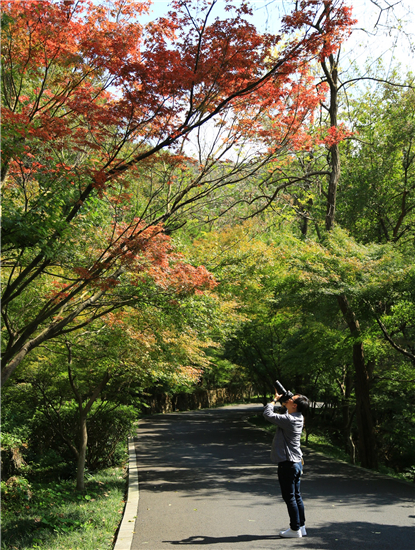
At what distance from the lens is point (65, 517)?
23.1 ft

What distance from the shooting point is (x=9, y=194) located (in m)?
6.55

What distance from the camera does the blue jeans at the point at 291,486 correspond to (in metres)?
5.28

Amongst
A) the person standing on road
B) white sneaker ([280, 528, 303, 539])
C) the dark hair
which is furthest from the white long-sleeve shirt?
white sneaker ([280, 528, 303, 539])

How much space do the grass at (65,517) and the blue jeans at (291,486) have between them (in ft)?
7.43

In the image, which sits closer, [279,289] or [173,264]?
[173,264]

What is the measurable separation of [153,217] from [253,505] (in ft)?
16.1

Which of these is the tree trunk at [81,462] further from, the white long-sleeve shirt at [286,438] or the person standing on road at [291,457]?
the white long-sleeve shirt at [286,438]

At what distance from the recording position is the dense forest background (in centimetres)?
528

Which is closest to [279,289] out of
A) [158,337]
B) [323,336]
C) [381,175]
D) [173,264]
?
[323,336]

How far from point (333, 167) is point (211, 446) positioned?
980cm

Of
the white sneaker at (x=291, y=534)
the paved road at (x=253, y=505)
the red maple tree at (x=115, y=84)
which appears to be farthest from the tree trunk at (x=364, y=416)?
the red maple tree at (x=115, y=84)

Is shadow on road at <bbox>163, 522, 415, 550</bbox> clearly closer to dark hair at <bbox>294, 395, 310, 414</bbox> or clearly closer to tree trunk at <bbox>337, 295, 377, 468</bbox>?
dark hair at <bbox>294, 395, 310, 414</bbox>

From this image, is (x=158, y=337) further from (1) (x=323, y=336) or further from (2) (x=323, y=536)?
(1) (x=323, y=336)

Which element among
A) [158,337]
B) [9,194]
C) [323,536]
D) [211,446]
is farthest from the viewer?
[211,446]
